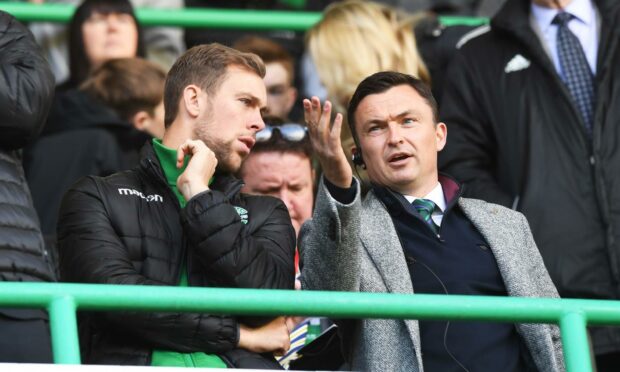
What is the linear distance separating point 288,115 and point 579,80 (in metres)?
1.70

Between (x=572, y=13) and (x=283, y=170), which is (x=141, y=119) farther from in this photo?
(x=572, y=13)

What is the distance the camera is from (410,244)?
5031 mm

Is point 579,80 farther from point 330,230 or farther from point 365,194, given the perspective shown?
point 330,230

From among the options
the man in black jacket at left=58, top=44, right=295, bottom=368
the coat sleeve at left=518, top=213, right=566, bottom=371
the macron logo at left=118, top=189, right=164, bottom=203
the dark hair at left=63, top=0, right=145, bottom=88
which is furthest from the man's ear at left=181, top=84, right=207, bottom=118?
the dark hair at left=63, top=0, right=145, bottom=88

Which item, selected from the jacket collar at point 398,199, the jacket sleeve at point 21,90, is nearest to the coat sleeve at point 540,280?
the jacket collar at point 398,199

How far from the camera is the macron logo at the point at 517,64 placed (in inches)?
260

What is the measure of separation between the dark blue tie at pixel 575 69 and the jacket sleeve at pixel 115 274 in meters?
2.21

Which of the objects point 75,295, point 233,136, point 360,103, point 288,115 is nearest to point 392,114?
point 360,103

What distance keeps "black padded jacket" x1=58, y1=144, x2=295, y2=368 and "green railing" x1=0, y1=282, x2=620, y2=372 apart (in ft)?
1.21

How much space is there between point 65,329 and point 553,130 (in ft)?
8.91

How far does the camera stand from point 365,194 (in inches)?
223

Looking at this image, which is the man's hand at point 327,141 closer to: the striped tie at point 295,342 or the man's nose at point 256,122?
the man's nose at point 256,122

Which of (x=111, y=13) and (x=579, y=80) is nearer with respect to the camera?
(x=579, y=80)

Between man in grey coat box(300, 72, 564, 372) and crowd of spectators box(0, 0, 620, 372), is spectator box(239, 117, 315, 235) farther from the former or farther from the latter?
man in grey coat box(300, 72, 564, 372)
